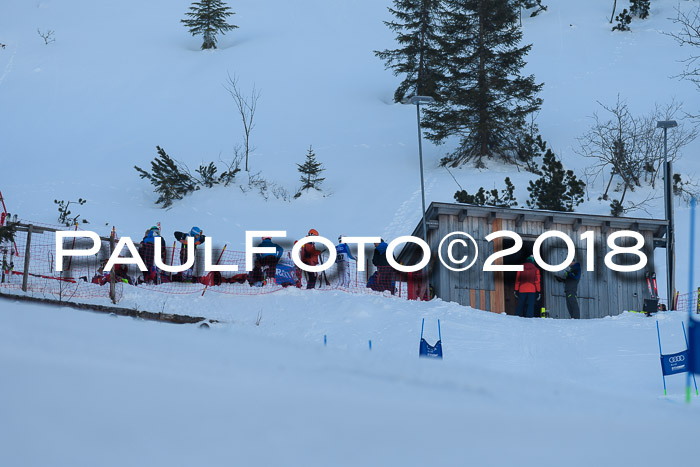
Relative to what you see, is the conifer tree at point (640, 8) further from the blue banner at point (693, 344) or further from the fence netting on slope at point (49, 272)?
the blue banner at point (693, 344)

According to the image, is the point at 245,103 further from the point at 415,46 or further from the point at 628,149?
the point at 628,149

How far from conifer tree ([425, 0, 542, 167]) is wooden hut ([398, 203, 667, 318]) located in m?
14.5

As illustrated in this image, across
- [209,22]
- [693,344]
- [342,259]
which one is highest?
[209,22]

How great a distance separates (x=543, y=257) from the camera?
55.9 feet

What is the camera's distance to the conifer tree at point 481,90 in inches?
1270

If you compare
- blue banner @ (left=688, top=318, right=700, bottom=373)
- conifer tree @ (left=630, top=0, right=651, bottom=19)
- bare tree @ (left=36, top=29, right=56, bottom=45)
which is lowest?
blue banner @ (left=688, top=318, right=700, bottom=373)

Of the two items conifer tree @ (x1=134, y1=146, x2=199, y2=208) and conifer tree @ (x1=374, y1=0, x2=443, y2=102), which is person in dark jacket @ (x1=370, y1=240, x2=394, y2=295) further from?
conifer tree @ (x1=374, y1=0, x2=443, y2=102)

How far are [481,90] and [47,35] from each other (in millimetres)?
29569

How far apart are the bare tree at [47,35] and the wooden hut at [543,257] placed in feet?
124

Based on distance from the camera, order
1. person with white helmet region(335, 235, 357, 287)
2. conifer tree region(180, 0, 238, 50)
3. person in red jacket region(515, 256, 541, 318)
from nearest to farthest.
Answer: person in red jacket region(515, 256, 541, 318) → person with white helmet region(335, 235, 357, 287) → conifer tree region(180, 0, 238, 50)

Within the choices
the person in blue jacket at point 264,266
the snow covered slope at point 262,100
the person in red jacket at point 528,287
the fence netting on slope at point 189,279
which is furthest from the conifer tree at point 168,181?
the person in red jacket at point 528,287

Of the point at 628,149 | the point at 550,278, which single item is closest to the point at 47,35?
the point at 628,149

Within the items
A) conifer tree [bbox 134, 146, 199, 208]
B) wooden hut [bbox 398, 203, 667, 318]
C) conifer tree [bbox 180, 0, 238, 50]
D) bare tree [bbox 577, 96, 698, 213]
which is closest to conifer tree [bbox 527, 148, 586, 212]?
bare tree [bbox 577, 96, 698, 213]

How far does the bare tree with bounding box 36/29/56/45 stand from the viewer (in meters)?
47.7
